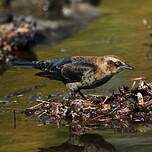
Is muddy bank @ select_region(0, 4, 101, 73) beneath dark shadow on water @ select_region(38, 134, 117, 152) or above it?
above

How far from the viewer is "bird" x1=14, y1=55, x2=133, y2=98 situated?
32.4ft

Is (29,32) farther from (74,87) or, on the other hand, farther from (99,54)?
(74,87)

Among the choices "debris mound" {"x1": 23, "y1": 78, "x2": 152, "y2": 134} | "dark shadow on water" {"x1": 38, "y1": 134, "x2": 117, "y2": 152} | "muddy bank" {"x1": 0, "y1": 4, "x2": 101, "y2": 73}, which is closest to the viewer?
"dark shadow on water" {"x1": 38, "y1": 134, "x2": 117, "y2": 152}

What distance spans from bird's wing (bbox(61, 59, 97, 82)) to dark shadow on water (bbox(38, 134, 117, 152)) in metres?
1.15

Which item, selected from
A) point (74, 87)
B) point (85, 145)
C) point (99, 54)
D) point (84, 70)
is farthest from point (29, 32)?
point (85, 145)

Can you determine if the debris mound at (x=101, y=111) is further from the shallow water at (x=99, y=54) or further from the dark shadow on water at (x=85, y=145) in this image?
the dark shadow on water at (x=85, y=145)

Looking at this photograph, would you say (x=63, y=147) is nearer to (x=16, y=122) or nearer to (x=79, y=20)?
(x=16, y=122)

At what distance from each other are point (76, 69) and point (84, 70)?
0.49ft

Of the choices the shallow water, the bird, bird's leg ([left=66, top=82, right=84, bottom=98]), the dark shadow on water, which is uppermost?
the bird

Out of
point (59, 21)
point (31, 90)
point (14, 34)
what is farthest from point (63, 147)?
point (59, 21)

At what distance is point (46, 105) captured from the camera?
33.4ft

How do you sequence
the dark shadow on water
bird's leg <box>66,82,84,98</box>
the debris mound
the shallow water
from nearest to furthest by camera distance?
1. the dark shadow on water
2. the shallow water
3. the debris mound
4. bird's leg <box>66,82,84,98</box>

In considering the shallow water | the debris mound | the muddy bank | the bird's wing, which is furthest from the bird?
the muddy bank

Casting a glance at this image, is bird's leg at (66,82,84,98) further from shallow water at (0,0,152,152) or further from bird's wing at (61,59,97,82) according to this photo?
shallow water at (0,0,152,152)
